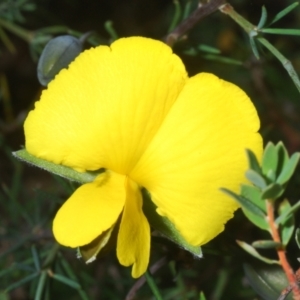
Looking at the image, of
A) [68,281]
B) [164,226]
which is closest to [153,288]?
[164,226]

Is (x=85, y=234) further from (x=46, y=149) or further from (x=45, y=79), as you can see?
(x=45, y=79)

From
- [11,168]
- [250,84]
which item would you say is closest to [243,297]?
[250,84]

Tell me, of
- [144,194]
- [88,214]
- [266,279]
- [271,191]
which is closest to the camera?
[271,191]

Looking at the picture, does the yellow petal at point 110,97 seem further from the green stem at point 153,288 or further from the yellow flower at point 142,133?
the green stem at point 153,288

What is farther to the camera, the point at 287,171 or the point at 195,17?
the point at 195,17

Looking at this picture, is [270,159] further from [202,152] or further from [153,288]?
[153,288]

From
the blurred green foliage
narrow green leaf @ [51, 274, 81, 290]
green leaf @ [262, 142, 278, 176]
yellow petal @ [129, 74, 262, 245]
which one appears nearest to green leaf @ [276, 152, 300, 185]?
green leaf @ [262, 142, 278, 176]
